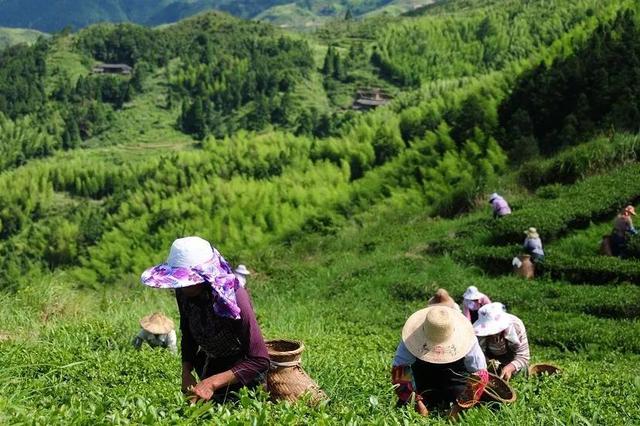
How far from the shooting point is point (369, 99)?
79438mm

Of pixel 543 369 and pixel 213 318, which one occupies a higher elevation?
pixel 213 318

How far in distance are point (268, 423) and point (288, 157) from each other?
4076 cm

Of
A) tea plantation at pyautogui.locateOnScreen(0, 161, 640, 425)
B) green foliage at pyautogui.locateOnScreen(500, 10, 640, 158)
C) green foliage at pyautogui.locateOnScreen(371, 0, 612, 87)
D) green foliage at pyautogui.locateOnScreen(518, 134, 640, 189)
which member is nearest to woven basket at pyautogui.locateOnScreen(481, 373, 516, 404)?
tea plantation at pyautogui.locateOnScreen(0, 161, 640, 425)

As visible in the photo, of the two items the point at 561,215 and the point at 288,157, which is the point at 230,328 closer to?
the point at 561,215

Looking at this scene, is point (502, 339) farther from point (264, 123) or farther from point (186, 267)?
point (264, 123)

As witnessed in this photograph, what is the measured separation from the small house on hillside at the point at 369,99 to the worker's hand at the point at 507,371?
7330 cm

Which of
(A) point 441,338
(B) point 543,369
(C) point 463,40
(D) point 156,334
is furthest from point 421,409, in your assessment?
(C) point 463,40

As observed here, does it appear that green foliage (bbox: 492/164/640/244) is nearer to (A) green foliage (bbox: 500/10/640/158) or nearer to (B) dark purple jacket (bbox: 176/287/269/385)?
(A) green foliage (bbox: 500/10/640/158)

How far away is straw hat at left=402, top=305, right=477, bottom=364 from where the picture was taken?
452cm

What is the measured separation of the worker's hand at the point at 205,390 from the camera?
3908 mm

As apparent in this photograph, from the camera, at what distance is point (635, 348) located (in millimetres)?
9625

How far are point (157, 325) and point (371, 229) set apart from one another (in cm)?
1611

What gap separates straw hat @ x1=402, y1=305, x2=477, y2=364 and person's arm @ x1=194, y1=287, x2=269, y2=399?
108cm

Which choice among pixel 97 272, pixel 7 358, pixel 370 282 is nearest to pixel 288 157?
pixel 97 272
